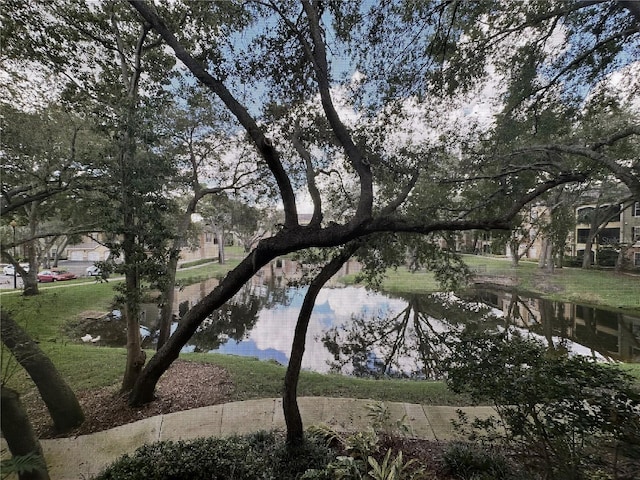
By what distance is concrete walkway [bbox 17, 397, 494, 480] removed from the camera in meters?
2.36

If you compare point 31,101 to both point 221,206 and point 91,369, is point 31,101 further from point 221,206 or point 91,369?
point 221,206

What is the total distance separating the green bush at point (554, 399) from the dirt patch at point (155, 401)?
2.95 meters

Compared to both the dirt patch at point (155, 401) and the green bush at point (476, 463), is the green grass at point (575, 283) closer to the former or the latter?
the green bush at point (476, 463)

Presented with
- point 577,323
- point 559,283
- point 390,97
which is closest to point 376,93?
point 390,97

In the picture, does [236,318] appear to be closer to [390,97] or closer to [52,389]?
[52,389]

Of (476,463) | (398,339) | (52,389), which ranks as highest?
(52,389)

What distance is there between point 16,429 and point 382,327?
5719 mm

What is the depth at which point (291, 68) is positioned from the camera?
2785mm

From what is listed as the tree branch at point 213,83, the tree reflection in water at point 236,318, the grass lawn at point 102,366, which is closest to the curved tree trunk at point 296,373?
the tree branch at point 213,83

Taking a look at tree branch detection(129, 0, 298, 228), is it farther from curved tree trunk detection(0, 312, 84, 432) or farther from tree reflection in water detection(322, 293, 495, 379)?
tree reflection in water detection(322, 293, 495, 379)

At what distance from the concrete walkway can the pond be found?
1.31 m

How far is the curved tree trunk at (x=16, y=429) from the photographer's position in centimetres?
173

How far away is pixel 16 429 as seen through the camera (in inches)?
69.4

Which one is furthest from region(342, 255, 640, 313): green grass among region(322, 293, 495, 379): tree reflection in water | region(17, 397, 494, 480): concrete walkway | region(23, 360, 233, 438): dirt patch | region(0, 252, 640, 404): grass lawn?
region(23, 360, 233, 438): dirt patch
